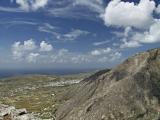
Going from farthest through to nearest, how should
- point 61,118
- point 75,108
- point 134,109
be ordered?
point 61,118 → point 75,108 → point 134,109

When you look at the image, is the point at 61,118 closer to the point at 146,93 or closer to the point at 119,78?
the point at 119,78

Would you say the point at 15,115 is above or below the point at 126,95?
below

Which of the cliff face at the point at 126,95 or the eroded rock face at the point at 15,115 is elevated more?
the cliff face at the point at 126,95

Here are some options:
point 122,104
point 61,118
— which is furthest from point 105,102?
point 61,118

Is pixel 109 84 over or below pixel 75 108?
over

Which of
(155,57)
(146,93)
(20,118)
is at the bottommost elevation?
(20,118)

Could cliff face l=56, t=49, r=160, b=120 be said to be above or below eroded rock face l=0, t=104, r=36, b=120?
above

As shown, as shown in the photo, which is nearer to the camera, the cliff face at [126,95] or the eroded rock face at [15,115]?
the cliff face at [126,95]

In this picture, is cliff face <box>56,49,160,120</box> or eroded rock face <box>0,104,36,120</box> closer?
cliff face <box>56,49,160,120</box>
